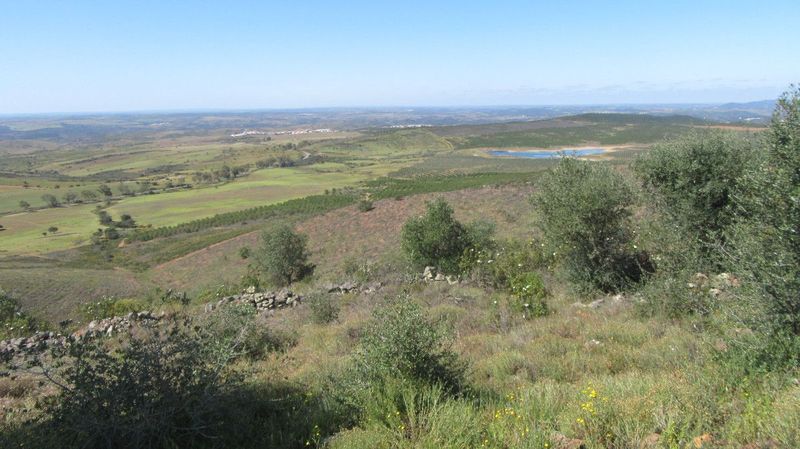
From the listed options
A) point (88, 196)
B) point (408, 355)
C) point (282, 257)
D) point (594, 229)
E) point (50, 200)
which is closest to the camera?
point (408, 355)

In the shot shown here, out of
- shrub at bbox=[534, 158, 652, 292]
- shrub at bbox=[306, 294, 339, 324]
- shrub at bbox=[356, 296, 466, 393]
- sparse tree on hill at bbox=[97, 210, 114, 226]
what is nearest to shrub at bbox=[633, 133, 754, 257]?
shrub at bbox=[534, 158, 652, 292]

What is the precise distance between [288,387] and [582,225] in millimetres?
7897

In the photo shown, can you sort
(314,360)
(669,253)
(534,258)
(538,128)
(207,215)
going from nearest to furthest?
1. (314,360)
2. (669,253)
3. (534,258)
4. (207,215)
5. (538,128)

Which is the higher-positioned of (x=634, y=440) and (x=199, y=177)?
(x=634, y=440)

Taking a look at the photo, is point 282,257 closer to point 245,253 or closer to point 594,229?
point 245,253

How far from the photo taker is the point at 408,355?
4930 mm

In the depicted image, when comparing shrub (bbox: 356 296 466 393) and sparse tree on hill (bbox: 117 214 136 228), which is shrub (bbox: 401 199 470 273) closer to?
shrub (bbox: 356 296 466 393)

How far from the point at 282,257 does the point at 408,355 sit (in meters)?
21.0

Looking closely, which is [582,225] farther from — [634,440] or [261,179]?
[261,179]

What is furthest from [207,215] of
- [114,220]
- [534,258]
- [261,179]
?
[534,258]

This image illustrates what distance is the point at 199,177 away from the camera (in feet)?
383

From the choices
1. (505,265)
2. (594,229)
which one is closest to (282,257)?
(505,265)

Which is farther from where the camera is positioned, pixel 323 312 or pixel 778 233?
pixel 323 312

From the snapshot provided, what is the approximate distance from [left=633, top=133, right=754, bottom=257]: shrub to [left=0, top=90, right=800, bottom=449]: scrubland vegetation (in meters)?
0.04
